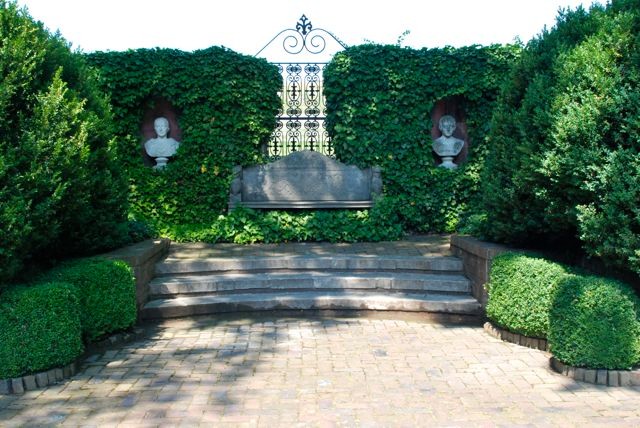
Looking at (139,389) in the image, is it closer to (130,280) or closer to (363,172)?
(130,280)

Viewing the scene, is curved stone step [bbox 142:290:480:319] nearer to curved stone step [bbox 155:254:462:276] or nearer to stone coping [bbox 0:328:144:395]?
curved stone step [bbox 155:254:462:276]

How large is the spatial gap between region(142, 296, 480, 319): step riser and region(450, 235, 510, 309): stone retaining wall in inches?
8.6

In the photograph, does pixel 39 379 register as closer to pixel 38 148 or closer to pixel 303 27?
pixel 38 148

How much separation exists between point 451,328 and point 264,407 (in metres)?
2.98

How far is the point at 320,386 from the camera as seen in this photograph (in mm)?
4895

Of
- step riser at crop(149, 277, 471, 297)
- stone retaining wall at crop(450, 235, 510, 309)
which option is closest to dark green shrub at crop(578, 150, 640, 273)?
stone retaining wall at crop(450, 235, 510, 309)

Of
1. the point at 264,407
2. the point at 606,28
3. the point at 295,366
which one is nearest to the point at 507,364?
the point at 295,366

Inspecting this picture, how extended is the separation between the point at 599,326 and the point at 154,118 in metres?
8.64

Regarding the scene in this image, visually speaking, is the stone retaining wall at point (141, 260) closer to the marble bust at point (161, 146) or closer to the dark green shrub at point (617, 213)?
the marble bust at point (161, 146)

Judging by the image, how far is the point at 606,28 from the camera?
555 centimetres

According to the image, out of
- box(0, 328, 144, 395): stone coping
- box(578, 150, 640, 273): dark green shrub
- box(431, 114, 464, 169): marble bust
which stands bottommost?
box(0, 328, 144, 395): stone coping

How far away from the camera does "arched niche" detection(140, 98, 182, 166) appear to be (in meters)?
11.3

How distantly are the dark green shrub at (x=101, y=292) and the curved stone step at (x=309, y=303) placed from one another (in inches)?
35.4

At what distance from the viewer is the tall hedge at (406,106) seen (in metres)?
10.8
